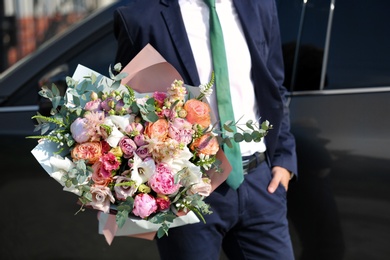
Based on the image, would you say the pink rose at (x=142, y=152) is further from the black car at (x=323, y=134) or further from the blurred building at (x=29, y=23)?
the blurred building at (x=29, y=23)

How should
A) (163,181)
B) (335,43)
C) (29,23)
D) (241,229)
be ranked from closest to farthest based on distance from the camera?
(163,181) < (241,229) < (335,43) < (29,23)

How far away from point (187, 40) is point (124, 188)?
54 cm

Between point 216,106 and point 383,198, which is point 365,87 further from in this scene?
point 216,106

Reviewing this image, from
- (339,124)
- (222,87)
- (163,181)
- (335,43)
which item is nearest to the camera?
(163,181)

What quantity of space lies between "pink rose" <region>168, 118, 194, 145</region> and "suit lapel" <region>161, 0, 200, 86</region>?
291mm

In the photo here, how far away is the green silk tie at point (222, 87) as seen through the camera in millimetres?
2104

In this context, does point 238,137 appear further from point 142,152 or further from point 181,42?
point 181,42

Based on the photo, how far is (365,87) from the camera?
274 cm

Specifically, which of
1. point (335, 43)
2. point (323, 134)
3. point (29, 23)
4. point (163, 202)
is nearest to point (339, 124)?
point (323, 134)

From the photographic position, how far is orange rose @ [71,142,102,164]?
6.00 ft

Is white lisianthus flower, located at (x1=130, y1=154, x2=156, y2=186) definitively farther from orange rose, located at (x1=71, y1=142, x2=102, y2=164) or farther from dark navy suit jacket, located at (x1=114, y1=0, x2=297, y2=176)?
dark navy suit jacket, located at (x1=114, y1=0, x2=297, y2=176)

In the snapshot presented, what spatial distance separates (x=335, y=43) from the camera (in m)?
2.83

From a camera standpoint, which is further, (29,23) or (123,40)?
(29,23)

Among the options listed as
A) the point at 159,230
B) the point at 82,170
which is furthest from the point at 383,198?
the point at 82,170
